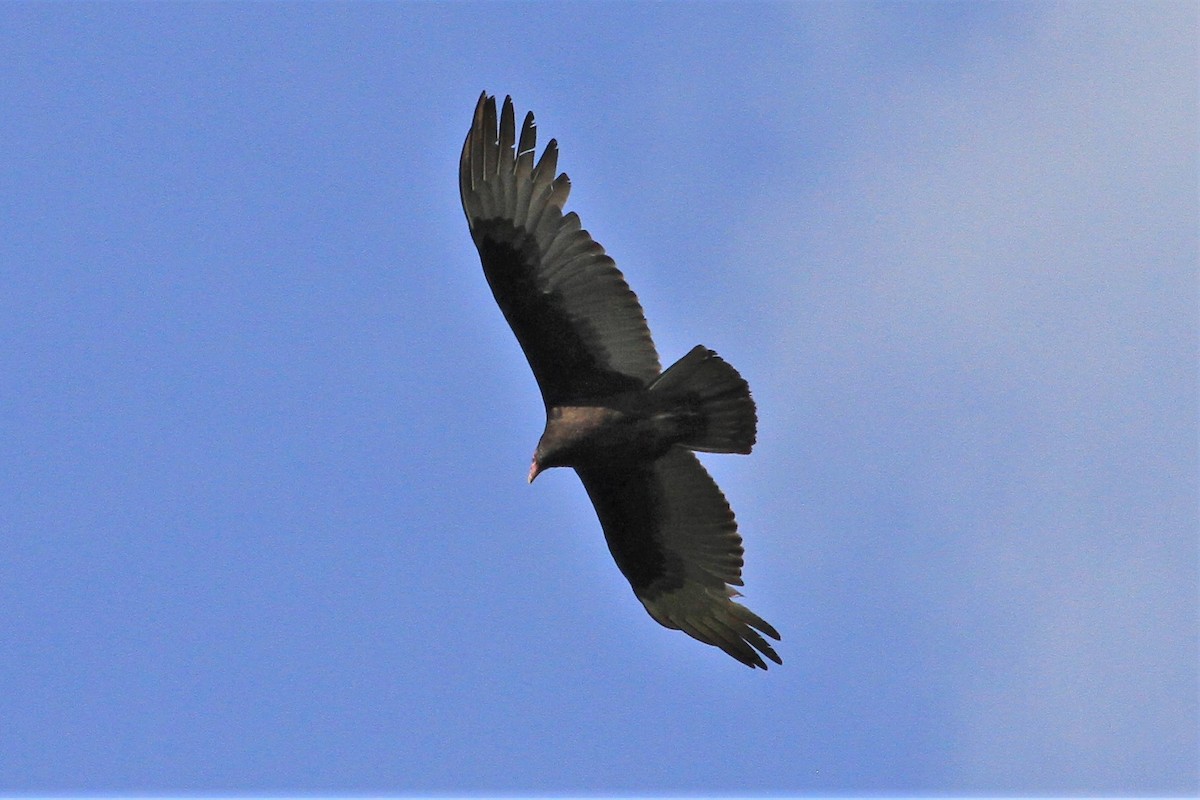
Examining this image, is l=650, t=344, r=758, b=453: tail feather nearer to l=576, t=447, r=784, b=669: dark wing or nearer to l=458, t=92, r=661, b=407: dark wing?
l=458, t=92, r=661, b=407: dark wing

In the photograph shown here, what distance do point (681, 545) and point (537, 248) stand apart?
241cm

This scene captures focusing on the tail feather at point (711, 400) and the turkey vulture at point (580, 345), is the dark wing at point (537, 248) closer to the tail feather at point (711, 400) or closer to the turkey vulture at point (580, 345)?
the turkey vulture at point (580, 345)

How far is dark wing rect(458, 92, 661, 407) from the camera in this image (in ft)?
42.2

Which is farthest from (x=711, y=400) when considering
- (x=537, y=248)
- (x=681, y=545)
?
(x=537, y=248)

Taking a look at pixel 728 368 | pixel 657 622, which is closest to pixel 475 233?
pixel 728 368

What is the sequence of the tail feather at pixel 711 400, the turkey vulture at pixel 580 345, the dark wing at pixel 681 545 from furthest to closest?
the dark wing at pixel 681 545 < the turkey vulture at pixel 580 345 < the tail feather at pixel 711 400

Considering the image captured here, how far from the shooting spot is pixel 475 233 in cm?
1298

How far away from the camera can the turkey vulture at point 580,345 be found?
1285 cm

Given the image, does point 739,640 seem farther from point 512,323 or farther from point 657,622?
point 512,323

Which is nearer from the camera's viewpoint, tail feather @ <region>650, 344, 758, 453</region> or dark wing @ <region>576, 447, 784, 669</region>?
tail feather @ <region>650, 344, 758, 453</region>

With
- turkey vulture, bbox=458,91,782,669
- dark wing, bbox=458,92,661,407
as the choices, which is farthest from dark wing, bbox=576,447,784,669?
dark wing, bbox=458,92,661,407

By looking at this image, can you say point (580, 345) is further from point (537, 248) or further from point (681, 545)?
point (681, 545)

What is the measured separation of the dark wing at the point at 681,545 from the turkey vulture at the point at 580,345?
0.11ft

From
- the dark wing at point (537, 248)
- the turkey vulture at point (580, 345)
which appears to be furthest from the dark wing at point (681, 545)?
the dark wing at point (537, 248)
